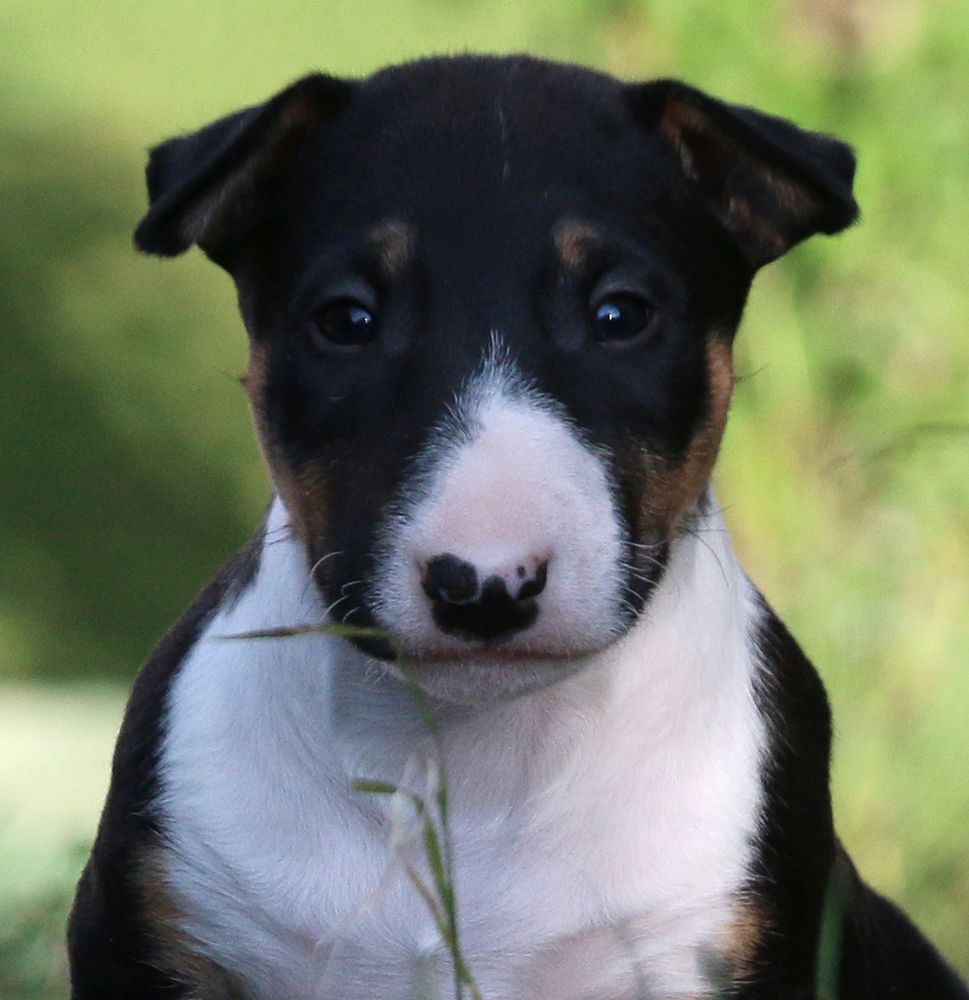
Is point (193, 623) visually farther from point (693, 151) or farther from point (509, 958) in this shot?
point (693, 151)

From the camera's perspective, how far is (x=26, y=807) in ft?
16.3

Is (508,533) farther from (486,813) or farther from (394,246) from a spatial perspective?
(486,813)

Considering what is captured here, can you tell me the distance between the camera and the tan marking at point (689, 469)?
286cm

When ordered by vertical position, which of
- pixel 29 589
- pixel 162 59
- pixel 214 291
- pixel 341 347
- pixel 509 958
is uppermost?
pixel 341 347

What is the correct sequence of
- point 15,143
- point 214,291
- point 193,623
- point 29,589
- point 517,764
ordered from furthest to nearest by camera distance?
1. point 15,143
2. point 214,291
3. point 29,589
4. point 193,623
5. point 517,764

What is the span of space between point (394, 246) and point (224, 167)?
0.75ft

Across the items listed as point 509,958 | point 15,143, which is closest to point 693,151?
point 509,958

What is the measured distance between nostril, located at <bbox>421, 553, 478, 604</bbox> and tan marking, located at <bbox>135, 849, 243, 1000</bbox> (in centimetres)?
74

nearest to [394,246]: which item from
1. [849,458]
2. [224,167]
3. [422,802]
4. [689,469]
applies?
[224,167]

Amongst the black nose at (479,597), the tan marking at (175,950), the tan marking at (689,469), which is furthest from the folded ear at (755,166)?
the tan marking at (175,950)

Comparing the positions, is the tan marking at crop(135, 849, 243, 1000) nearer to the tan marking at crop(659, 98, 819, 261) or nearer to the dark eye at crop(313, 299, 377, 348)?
the dark eye at crop(313, 299, 377, 348)

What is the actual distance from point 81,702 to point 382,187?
3131 mm

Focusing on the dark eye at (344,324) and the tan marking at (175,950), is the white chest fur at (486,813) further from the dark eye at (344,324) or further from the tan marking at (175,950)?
the dark eye at (344,324)

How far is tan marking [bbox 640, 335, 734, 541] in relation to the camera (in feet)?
9.37
